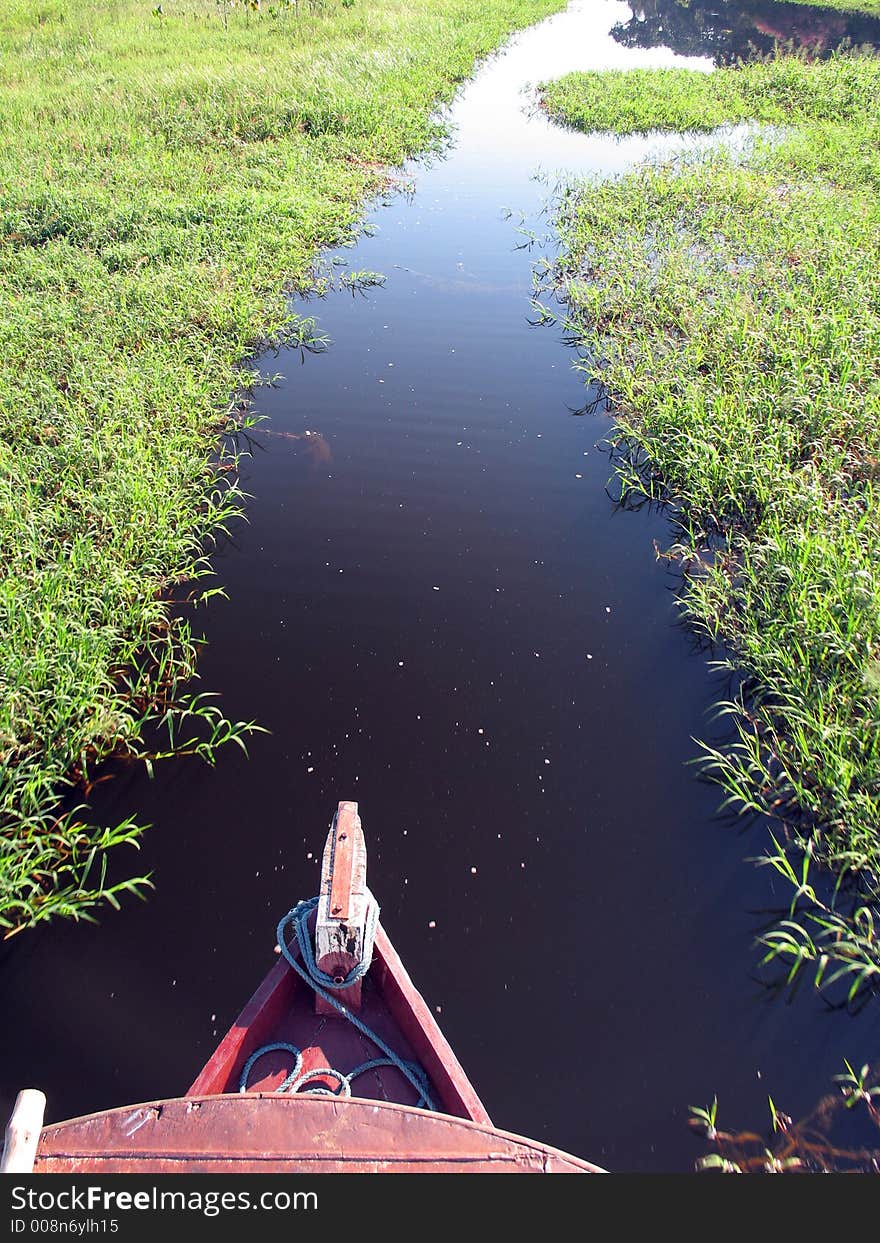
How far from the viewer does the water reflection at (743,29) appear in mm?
20109

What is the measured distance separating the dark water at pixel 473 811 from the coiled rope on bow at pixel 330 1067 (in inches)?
13.9

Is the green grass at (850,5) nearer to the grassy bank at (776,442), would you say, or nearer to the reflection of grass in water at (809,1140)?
the grassy bank at (776,442)

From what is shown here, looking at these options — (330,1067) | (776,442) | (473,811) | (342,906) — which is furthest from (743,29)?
(330,1067)

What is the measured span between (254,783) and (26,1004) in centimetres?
128

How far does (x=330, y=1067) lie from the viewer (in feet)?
8.56

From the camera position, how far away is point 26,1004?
2.92 meters

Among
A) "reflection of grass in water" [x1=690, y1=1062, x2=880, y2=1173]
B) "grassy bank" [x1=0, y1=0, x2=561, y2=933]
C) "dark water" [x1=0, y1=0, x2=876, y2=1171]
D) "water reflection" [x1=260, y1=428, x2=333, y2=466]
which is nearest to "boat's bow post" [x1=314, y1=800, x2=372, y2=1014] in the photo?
"dark water" [x1=0, y1=0, x2=876, y2=1171]

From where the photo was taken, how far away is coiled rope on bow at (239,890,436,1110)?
2535 mm

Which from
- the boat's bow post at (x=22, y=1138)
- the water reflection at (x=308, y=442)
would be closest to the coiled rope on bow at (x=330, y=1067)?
the boat's bow post at (x=22, y=1138)

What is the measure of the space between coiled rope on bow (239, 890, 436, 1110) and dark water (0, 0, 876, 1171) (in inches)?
13.9

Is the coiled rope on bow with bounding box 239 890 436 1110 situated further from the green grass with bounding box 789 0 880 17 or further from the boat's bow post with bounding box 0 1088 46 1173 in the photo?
the green grass with bounding box 789 0 880 17

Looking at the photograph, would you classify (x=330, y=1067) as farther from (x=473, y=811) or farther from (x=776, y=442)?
(x=776, y=442)

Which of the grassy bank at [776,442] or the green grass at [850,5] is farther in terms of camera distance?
the green grass at [850,5]

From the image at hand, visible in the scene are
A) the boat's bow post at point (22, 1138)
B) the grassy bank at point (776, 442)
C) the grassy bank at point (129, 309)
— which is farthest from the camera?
the grassy bank at point (129, 309)
